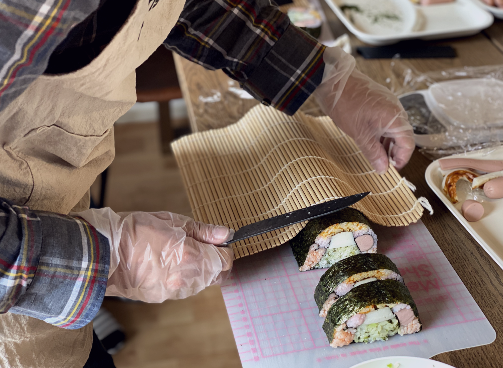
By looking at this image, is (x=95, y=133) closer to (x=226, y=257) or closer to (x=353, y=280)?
(x=226, y=257)

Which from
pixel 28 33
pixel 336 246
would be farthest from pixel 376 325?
pixel 28 33

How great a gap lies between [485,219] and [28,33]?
108 centimetres

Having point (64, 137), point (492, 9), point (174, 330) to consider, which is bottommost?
point (174, 330)

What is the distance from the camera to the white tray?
1.70 metres

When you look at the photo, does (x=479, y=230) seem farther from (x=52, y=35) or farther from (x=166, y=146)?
(x=166, y=146)

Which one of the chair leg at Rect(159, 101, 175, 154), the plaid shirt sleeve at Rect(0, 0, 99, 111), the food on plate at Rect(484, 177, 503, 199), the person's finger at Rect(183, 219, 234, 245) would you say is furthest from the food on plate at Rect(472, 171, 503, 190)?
the chair leg at Rect(159, 101, 175, 154)

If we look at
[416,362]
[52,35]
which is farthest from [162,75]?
[416,362]

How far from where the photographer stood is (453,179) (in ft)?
3.83

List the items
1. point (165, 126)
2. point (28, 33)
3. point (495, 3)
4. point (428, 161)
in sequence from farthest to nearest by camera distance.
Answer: point (165, 126) → point (495, 3) → point (428, 161) → point (28, 33)

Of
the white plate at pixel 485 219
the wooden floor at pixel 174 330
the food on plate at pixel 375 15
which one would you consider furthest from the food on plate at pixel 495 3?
the wooden floor at pixel 174 330

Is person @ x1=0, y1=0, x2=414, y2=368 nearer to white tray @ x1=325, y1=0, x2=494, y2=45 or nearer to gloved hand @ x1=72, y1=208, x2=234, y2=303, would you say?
gloved hand @ x1=72, y1=208, x2=234, y2=303

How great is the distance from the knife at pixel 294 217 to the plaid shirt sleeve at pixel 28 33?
532mm

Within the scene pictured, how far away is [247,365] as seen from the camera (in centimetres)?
89

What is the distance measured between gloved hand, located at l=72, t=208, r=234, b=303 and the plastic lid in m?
0.84
